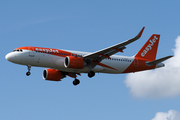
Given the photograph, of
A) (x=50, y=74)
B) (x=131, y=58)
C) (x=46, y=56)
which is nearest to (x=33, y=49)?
(x=46, y=56)

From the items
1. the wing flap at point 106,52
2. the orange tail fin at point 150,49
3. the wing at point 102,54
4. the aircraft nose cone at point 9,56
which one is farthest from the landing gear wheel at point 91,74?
the aircraft nose cone at point 9,56

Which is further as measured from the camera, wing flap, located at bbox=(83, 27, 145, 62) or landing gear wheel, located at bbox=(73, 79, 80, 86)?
landing gear wheel, located at bbox=(73, 79, 80, 86)

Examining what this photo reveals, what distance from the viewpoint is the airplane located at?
45.4m

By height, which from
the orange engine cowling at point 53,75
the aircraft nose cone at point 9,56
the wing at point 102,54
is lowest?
the orange engine cowling at point 53,75

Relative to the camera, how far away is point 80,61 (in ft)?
152

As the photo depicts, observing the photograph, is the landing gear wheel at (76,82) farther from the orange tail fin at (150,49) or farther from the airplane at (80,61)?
the orange tail fin at (150,49)

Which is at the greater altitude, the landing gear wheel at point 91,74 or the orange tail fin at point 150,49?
the orange tail fin at point 150,49

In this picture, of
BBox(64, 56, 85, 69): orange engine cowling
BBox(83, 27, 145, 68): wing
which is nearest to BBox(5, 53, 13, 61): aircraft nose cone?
BBox(64, 56, 85, 69): orange engine cowling

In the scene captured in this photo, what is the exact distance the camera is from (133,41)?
41.6 metres

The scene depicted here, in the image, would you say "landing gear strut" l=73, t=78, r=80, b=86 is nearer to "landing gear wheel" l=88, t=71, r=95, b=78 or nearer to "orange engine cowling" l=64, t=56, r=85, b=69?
"landing gear wheel" l=88, t=71, r=95, b=78

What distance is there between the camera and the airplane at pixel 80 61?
45406mm

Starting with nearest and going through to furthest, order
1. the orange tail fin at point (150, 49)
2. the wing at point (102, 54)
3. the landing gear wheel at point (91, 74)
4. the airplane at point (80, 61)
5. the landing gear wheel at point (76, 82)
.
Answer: the wing at point (102, 54) → the airplane at point (80, 61) → the landing gear wheel at point (91, 74) → the landing gear wheel at point (76, 82) → the orange tail fin at point (150, 49)

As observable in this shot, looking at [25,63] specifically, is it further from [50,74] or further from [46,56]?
[50,74]

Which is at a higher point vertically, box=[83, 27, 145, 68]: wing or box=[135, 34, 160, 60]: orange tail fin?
box=[135, 34, 160, 60]: orange tail fin
